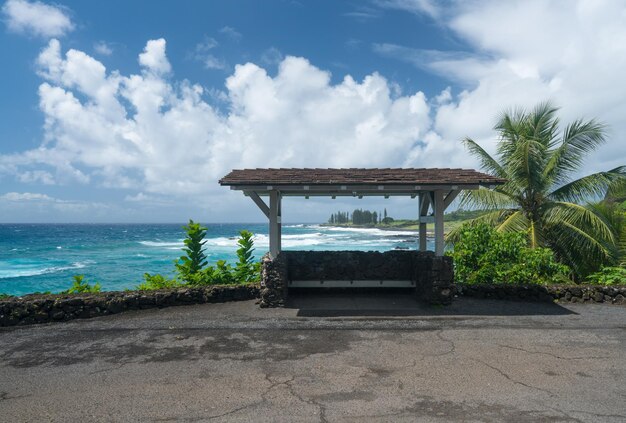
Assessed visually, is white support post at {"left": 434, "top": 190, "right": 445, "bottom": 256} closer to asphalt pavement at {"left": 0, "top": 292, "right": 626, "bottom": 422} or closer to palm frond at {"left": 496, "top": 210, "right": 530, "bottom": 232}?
asphalt pavement at {"left": 0, "top": 292, "right": 626, "bottom": 422}

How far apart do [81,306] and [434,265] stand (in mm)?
6975

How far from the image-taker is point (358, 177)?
902cm

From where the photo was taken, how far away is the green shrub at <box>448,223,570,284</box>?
34.8ft

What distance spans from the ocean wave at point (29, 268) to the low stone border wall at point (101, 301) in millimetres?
30406

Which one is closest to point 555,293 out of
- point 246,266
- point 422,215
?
point 422,215

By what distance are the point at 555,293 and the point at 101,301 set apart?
9557 mm

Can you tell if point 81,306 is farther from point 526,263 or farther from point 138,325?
point 526,263

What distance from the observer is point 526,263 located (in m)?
10.7

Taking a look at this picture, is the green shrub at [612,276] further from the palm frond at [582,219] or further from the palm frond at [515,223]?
the palm frond at [515,223]

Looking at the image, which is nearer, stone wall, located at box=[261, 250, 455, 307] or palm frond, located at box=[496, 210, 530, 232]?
stone wall, located at box=[261, 250, 455, 307]

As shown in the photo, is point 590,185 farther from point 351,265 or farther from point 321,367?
point 321,367

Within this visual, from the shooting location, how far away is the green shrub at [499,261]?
34.8 feet

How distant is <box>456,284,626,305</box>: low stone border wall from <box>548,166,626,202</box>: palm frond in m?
5.46

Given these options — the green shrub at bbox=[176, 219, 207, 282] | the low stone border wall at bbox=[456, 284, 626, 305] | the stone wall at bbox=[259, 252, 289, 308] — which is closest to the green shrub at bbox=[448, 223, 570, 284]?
the low stone border wall at bbox=[456, 284, 626, 305]
